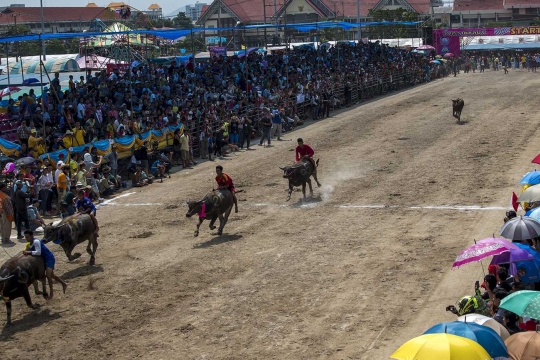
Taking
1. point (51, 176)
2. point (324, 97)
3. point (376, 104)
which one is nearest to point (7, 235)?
point (51, 176)

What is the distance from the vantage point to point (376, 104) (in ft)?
146

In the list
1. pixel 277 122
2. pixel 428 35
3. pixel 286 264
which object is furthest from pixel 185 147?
pixel 428 35

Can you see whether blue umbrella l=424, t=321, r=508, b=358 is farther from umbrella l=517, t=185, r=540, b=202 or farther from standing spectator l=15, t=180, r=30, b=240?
standing spectator l=15, t=180, r=30, b=240

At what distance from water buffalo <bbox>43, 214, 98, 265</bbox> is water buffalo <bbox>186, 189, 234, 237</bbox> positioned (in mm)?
2259

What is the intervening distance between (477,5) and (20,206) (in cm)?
8014

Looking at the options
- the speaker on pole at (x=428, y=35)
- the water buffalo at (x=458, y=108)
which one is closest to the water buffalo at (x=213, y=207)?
the water buffalo at (x=458, y=108)

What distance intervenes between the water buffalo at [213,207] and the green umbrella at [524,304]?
965cm

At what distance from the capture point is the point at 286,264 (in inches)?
629

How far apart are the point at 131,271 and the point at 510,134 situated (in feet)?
67.5

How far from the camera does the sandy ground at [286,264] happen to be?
40.3 ft

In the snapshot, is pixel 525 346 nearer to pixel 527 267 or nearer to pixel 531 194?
pixel 527 267

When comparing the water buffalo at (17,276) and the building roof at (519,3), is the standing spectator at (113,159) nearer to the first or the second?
the water buffalo at (17,276)

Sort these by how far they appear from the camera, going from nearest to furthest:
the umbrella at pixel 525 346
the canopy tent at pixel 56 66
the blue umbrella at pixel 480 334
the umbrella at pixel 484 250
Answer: the umbrella at pixel 525 346
the blue umbrella at pixel 480 334
the umbrella at pixel 484 250
the canopy tent at pixel 56 66

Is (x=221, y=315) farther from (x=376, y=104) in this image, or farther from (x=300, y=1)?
(x=300, y=1)
